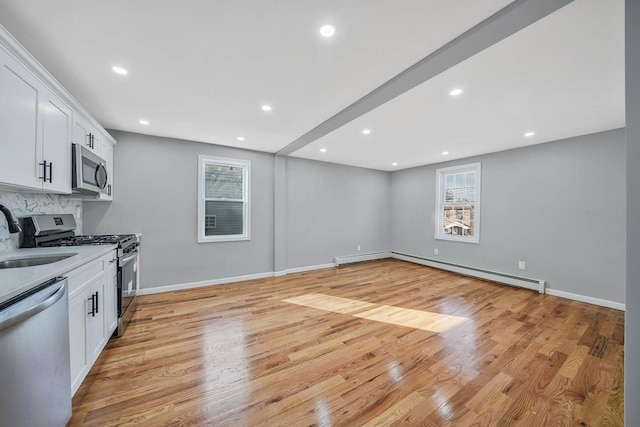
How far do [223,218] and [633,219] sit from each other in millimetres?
4722

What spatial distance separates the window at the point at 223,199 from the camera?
13.9ft

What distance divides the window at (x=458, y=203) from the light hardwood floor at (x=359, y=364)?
1819 millimetres

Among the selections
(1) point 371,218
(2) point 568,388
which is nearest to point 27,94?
(2) point 568,388

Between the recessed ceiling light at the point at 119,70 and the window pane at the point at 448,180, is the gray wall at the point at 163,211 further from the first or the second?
the window pane at the point at 448,180

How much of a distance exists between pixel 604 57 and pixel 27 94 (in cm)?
431

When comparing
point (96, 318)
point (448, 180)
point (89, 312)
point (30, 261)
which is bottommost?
point (96, 318)

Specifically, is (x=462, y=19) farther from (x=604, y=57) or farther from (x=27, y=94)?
(x=27, y=94)

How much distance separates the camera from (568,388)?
1.81 meters

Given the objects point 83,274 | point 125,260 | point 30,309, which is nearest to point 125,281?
point 125,260

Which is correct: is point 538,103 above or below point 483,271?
above

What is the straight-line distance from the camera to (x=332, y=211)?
5.86 metres

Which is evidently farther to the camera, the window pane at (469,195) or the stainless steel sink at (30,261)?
the window pane at (469,195)

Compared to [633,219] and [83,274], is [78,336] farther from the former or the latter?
[633,219]

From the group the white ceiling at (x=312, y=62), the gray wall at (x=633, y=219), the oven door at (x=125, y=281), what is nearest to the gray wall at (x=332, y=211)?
the white ceiling at (x=312, y=62)
